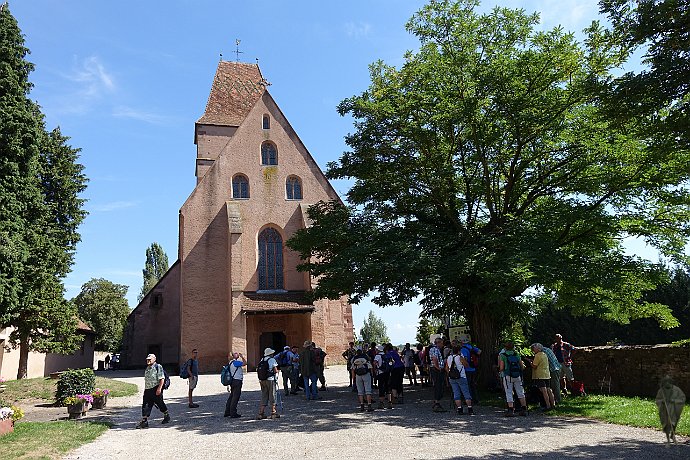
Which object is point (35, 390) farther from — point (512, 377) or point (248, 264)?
point (512, 377)

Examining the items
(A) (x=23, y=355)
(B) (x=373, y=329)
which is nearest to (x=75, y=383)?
(A) (x=23, y=355)

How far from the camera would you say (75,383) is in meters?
15.4

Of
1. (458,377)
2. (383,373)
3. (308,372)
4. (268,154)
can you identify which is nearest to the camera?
(458,377)

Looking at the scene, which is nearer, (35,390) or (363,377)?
(363,377)

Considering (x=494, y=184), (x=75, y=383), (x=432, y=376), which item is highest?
A: (x=494, y=184)

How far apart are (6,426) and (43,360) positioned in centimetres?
2420

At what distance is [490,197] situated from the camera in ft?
55.6

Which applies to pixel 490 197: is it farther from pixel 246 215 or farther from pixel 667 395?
pixel 246 215

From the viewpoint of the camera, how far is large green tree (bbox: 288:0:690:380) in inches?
541

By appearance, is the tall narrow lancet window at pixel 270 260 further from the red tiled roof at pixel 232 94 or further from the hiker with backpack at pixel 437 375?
the hiker with backpack at pixel 437 375

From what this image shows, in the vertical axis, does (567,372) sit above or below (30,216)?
below

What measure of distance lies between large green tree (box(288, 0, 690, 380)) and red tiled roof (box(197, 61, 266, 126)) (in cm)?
2732

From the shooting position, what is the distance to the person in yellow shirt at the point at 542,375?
39.3 feet

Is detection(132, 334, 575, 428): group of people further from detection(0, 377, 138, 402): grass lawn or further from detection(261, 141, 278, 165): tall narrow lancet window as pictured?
detection(261, 141, 278, 165): tall narrow lancet window
